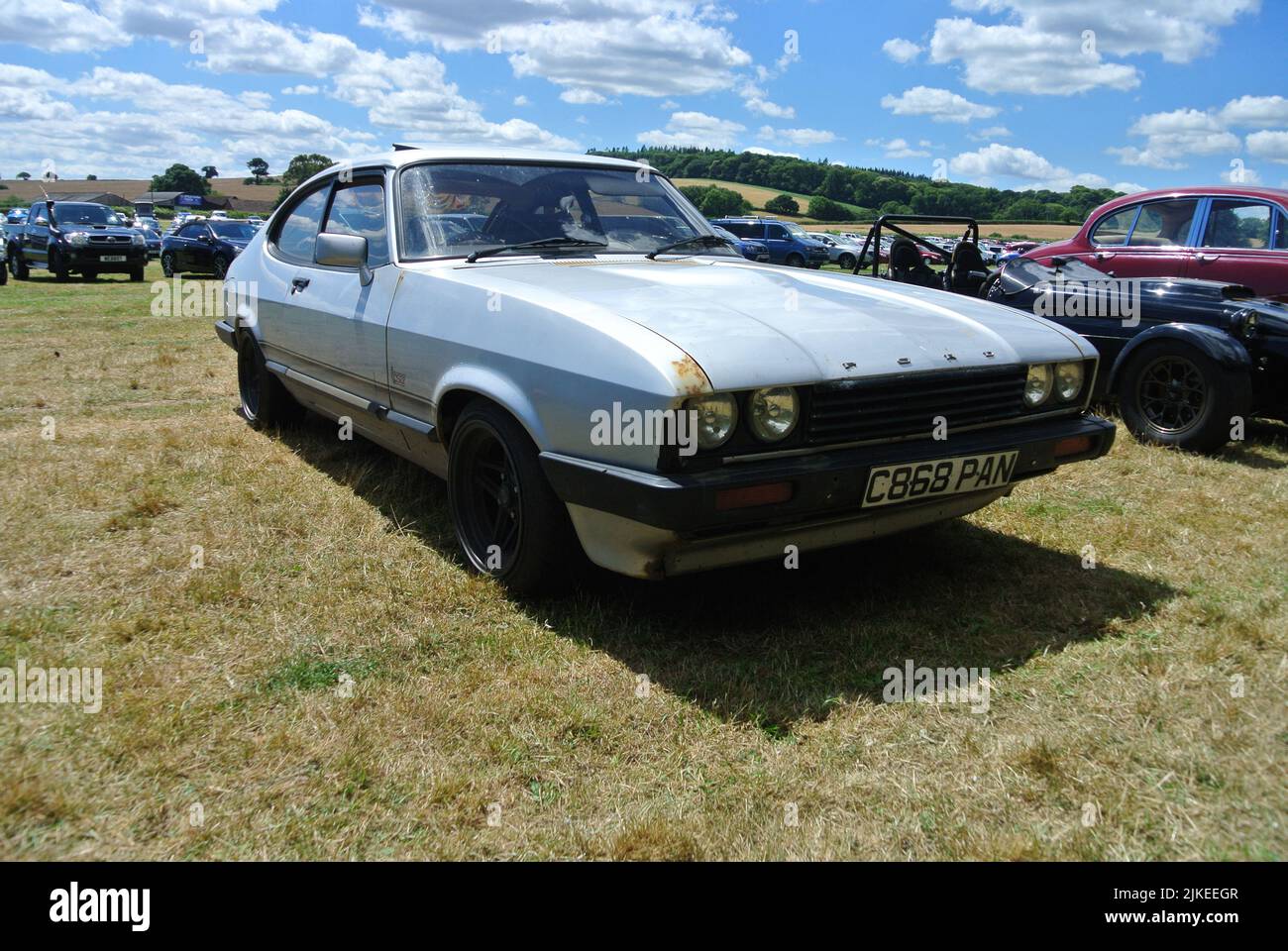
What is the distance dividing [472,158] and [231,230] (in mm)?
17618

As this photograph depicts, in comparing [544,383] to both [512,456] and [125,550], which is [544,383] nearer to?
[512,456]

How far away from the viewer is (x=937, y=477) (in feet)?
9.14

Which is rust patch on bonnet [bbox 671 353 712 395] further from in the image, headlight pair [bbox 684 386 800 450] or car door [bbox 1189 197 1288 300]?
car door [bbox 1189 197 1288 300]

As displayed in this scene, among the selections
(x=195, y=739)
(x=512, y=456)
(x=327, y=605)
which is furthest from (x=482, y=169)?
(x=195, y=739)

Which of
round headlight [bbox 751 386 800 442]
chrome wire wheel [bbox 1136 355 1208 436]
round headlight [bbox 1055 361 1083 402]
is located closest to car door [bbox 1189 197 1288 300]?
chrome wire wheel [bbox 1136 355 1208 436]

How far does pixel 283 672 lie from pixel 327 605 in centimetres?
47

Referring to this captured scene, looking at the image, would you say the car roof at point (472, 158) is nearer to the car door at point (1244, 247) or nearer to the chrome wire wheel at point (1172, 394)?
the chrome wire wheel at point (1172, 394)

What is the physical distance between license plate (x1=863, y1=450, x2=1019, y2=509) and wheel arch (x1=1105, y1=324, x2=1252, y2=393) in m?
2.67

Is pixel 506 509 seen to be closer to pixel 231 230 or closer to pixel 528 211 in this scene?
pixel 528 211

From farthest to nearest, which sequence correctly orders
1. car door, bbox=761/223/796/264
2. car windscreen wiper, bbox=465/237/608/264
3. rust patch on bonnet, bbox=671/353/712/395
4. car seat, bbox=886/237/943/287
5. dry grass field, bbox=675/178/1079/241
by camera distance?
dry grass field, bbox=675/178/1079/241 < car door, bbox=761/223/796/264 < car seat, bbox=886/237/943/287 < car windscreen wiper, bbox=465/237/608/264 < rust patch on bonnet, bbox=671/353/712/395

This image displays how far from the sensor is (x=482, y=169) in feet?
12.6

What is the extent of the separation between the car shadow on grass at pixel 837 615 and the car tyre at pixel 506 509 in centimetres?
15

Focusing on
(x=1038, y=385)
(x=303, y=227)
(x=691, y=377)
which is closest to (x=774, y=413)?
(x=691, y=377)

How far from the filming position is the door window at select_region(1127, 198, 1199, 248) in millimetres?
7219
